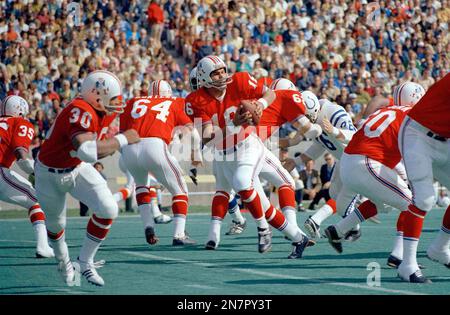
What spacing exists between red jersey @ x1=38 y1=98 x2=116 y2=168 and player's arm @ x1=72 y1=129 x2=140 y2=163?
119 mm

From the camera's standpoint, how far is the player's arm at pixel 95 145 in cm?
745

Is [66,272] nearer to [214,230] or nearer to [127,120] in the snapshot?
[214,230]

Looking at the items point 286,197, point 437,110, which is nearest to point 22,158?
point 286,197

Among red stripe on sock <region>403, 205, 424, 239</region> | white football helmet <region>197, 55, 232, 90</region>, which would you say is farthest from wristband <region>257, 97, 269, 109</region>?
red stripe on sock <region>403, 205, 424, 239</region>

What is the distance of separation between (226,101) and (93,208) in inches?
102

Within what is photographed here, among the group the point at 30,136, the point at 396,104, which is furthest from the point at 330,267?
the point at 30,136

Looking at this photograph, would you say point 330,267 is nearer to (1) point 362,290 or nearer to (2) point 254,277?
(2) point 254,277

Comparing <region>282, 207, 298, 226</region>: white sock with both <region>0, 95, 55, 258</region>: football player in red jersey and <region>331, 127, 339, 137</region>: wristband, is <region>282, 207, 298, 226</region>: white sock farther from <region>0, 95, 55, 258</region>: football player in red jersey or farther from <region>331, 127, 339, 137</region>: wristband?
<region>0, 95, 55, 258</region>: football player in red jersey

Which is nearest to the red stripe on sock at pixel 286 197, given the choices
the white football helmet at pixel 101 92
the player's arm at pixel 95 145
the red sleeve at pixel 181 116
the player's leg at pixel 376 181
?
the player's leg at pixel 376 181

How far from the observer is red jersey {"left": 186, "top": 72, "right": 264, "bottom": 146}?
9.98 m

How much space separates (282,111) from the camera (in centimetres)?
1081

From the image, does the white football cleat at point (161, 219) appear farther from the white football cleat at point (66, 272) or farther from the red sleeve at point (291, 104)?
the white football cleat at point (66, 272)
